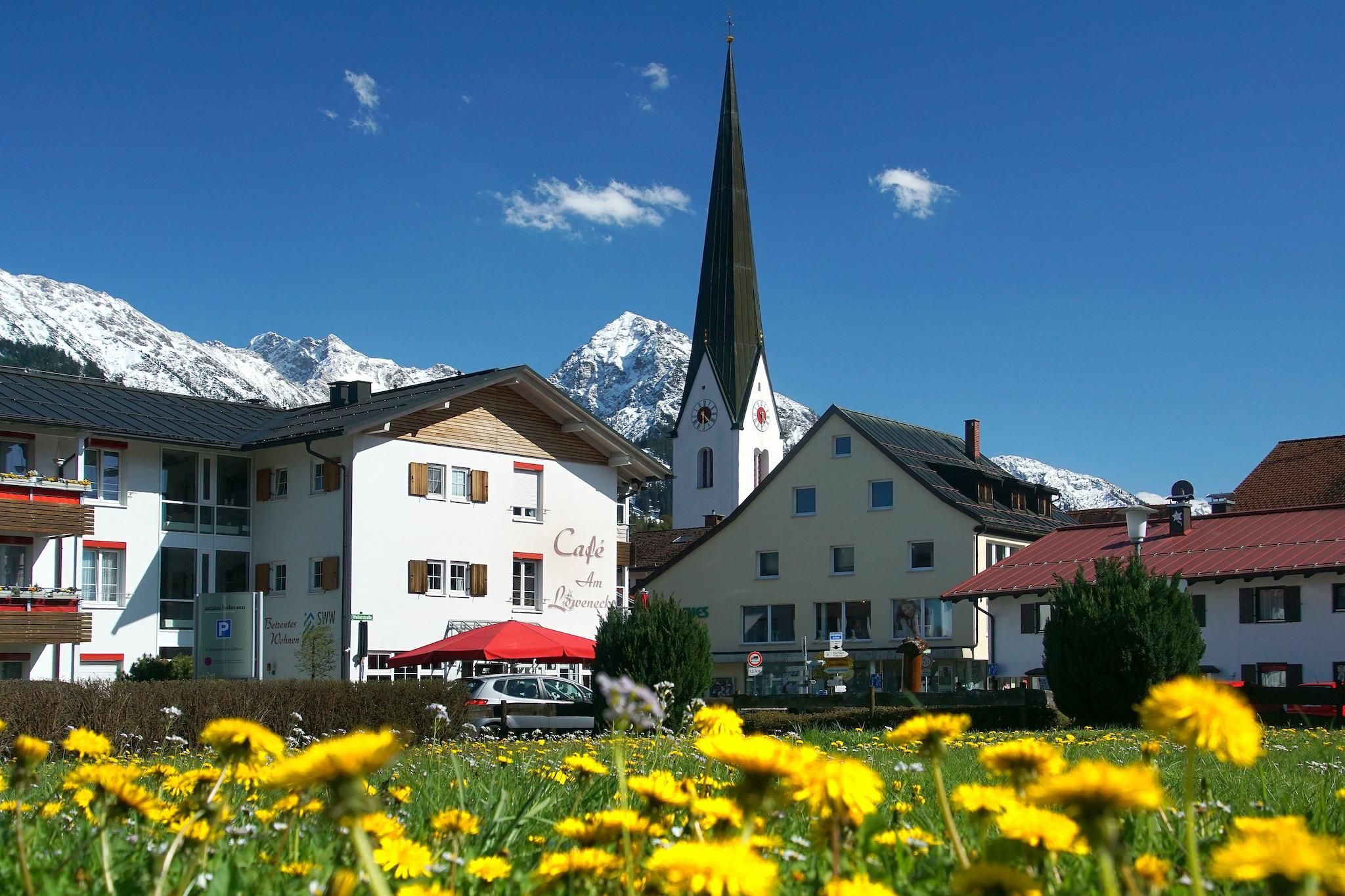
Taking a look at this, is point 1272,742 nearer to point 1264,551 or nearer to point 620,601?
point 1264,551

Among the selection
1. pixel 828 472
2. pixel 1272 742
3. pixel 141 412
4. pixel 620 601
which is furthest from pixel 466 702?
pixel 828 472

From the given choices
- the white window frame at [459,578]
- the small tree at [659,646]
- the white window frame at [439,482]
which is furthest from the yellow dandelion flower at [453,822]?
the white window frame at [439,482]

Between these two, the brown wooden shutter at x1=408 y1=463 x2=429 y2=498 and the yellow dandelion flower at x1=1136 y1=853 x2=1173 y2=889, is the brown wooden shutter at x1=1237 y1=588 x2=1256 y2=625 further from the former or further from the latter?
the yellow dandelion flower at x1=1136 y1=853 x2=1173 y2=889

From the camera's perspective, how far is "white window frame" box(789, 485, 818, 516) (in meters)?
58.8

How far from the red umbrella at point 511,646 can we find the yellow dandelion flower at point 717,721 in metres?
29.0

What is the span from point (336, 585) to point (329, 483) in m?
3.01

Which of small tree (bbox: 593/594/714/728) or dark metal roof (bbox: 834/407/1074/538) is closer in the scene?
small tree (bbox: 593/594/714/728)

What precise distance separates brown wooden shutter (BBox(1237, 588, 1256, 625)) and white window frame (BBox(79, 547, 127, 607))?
32.0 metres

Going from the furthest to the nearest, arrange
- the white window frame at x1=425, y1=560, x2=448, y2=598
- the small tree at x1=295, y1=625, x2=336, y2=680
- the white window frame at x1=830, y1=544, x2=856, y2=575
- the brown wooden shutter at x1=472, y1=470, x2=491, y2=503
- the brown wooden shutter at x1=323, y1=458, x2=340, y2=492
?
the white window frame at x1=830, y1=544, x2=856, y2=575 → the brown wooden shutter at x1=472, y1=470, x2=491, y2=503 → the white window frame at x1=425, y1=560, x2=448, y2=598 → the brown wooden shutter at x1=323, y1=458, x2=340, y2=492 → the small tree at x1=295, y1=625, x2=336, y2=680

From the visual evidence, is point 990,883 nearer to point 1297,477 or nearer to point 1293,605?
point 1293,605

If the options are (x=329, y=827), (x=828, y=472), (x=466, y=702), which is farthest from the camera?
(x=828, y=472)

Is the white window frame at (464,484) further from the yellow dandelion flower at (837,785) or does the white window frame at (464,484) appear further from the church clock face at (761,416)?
the church clock face at (761,416)

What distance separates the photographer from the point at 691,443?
10388cm

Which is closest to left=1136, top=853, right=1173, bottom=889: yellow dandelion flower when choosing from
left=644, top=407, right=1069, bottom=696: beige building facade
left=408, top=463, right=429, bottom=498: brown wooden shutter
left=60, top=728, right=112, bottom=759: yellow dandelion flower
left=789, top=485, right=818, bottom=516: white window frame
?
left=60, top=728, right=112, bottom=759: yellow dandelion flower
